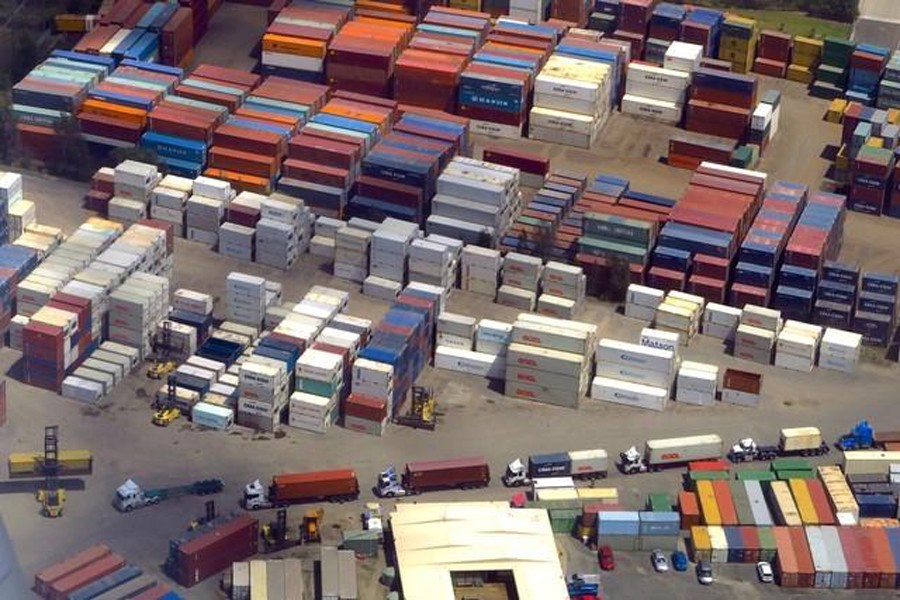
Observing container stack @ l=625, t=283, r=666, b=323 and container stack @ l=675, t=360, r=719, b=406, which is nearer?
container stack @ l=675, t=360, r=719, b=406

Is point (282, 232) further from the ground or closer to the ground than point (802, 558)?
further from the ground

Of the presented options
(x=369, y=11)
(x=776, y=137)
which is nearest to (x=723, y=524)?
(x=776, y=137)

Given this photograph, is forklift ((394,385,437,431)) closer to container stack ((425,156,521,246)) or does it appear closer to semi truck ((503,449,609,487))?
semi truck ((503,449,609,487))

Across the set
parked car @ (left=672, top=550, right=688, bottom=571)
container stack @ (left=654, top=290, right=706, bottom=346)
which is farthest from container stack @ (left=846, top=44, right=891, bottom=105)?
parked car @ (left=672, top=550, right=688, bottom=571)

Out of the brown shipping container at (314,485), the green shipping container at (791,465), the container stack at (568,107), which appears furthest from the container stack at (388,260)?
the green shipping container at (791,465)

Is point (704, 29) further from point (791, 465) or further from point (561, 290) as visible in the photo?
point (791, 465)

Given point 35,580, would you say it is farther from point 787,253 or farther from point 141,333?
point 787,253

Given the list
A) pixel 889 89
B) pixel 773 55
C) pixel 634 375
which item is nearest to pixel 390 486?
pixel 634 375
